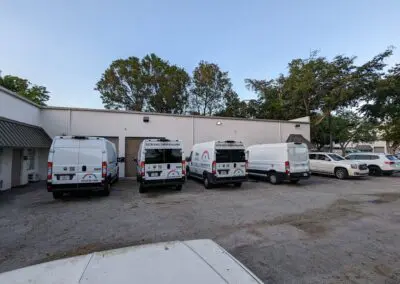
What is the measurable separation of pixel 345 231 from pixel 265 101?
2448 cm

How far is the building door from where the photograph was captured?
10.4 meters

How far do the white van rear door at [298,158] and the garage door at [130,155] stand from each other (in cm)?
1017

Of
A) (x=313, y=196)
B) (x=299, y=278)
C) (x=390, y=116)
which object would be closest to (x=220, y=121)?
(x=313, y=196)

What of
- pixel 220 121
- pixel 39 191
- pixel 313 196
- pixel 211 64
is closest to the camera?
pixel 313 196

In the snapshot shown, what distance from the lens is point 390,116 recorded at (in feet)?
64.8

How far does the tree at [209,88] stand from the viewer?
2975 cm

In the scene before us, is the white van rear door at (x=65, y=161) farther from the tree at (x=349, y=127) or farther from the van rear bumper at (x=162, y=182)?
the tree at (x=349, y=127)

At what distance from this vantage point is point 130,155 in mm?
14500

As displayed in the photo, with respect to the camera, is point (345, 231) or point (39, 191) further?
point (39, 191)

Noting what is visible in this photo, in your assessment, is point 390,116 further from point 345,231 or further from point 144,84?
point 144,84

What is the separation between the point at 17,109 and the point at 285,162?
46.7 feet

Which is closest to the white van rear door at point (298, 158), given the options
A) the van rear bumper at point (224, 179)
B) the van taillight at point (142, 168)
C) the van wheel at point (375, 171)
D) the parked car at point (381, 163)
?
the van rear bumper at point (224, 179)

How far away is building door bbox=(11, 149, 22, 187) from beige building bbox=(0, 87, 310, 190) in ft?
0.18

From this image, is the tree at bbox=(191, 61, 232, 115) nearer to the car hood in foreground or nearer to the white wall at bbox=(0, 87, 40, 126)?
the white wall at bbox=(0, 87, 40, 126)
